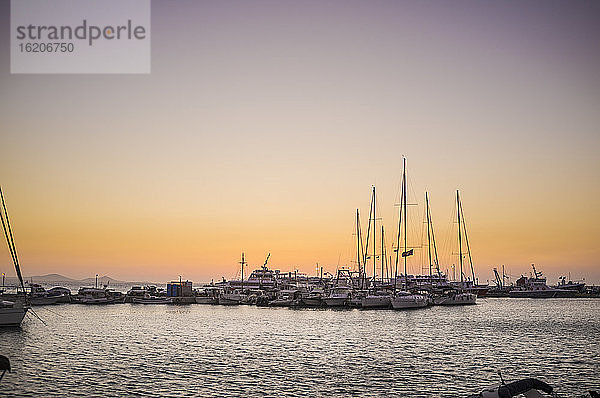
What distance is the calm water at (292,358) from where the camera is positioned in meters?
32.5

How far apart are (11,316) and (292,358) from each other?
34.7m

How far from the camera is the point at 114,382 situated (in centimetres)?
3331

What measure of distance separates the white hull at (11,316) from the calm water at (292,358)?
→ 3.77 feet

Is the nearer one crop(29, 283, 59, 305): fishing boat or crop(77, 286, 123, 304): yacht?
crop(29, 283, 59, 305): fishing boat

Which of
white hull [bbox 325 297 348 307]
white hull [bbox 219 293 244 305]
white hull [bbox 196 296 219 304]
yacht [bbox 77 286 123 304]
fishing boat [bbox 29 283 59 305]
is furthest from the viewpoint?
white hull [bbox 196 296 219 304]

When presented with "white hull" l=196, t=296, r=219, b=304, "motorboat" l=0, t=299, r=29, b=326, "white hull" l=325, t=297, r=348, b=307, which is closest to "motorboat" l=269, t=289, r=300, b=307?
"white hull" l=325, t=297, r=348, b=307

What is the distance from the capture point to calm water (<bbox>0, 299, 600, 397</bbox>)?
32.5 meters

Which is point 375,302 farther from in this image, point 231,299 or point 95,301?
point 95,301

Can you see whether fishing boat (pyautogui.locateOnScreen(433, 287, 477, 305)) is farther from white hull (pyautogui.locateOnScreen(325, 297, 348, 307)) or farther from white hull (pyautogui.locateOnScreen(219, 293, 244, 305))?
white hull (pyautogui.locateOnScreen(219, 293, 244, 305))

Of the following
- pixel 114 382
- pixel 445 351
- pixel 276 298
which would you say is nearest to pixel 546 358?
pixel 445 351

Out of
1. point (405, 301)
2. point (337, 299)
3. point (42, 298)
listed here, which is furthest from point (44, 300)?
point (405, 301)

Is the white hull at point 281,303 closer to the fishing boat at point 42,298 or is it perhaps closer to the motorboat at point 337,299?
the motorboat at point 337,299

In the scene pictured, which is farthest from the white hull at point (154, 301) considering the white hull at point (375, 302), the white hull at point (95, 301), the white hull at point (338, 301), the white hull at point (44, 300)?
the white hull at point (375, 302)

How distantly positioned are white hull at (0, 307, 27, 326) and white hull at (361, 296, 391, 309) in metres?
61.2
